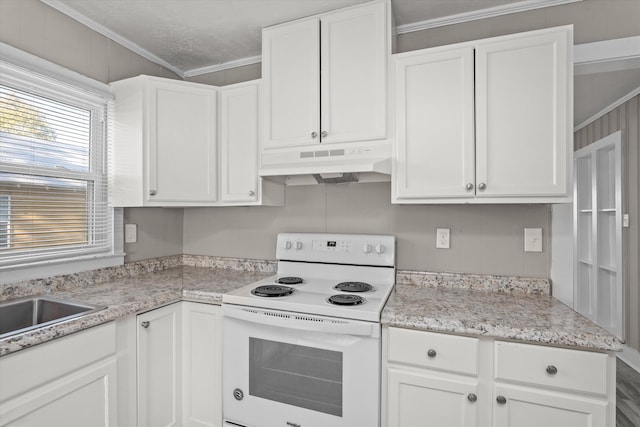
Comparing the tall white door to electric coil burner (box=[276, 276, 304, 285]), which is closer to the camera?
electric coil burner (box=[276, 276, 304, 285])

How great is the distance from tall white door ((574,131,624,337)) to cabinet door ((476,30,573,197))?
8.27ft

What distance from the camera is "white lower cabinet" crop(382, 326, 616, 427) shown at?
1.23 metres

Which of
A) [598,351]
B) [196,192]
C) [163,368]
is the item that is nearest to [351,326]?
[598,351]

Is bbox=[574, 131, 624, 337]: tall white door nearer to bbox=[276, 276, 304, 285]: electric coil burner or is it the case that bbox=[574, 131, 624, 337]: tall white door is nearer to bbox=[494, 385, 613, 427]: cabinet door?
bbox=[494, 385, 613, 427]: cabinet door

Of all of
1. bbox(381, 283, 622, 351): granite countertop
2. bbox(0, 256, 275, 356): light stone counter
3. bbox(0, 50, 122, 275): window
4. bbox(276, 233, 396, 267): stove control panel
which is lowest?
bbox(381, 283, 622, 351): granite countertop

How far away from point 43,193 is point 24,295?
1.71ft

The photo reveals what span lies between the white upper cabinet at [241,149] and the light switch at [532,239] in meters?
1.51

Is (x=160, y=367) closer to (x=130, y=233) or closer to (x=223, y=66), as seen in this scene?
(x=130, y=233)

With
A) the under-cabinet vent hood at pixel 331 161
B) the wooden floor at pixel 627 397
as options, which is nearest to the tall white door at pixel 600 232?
the wooden floor at pixel 627 397

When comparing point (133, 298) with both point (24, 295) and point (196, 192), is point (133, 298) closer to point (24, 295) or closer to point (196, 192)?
point (24, 295)

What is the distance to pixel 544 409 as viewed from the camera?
4.16 ft

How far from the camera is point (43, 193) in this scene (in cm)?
179

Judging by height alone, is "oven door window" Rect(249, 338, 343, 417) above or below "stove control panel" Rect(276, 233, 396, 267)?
below

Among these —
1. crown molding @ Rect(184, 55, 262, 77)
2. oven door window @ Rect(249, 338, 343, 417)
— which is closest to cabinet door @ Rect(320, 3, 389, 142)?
crown molding @ Rect(184, 55, 262, 77)
